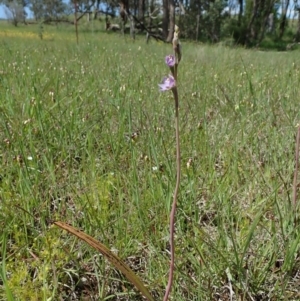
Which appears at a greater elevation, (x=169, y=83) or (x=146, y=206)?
(x=169, y=83)

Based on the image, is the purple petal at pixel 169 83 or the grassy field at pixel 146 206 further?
the grassy field at pixel 146 206

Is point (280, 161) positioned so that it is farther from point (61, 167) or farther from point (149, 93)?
point (149, 93)

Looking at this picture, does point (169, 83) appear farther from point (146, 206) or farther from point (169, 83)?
point (146, 206)

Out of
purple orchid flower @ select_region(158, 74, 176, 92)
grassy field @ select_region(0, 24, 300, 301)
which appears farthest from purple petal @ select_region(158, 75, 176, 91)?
grassy field @ select_region(0, 24, 300, 301)

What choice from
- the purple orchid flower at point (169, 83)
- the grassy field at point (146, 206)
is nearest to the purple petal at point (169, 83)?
the purple orchid flower at point (169, 83)

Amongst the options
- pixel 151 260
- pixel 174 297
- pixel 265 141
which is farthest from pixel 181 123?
pixel 174 297

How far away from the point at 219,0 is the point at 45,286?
3206cm

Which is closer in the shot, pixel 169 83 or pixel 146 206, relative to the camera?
pixel 169 83

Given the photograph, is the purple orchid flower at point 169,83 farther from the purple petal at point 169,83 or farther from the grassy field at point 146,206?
the grassy field at point 146,206

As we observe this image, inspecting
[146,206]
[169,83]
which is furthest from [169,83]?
[146,206]

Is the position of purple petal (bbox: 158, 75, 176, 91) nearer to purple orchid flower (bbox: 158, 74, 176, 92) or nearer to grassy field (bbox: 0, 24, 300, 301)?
purple orchid flower (bbox: 158, 74, 176, 92)

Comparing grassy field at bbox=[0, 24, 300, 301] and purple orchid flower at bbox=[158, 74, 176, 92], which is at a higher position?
purple orchid flower at bbox=[158, 74, 176, 92]

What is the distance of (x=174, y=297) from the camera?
0.85 metres

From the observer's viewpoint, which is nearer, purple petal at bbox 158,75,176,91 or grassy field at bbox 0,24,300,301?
purple petal at bbox 158,75,176,91
